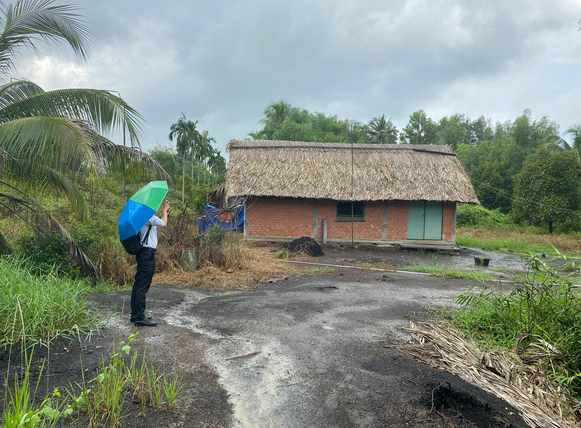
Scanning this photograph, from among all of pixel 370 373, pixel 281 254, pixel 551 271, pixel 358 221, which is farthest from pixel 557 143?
pixel 370 373

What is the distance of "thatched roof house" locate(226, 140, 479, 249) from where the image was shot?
15.1m

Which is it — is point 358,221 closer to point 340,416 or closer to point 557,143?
point 340,416

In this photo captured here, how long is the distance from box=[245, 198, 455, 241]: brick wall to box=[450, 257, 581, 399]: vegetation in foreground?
10.8 meters

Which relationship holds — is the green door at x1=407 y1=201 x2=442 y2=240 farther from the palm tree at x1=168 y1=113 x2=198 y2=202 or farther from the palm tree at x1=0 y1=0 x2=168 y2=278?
the palm tree at x1=168 y1=113 x2=198 y2=202

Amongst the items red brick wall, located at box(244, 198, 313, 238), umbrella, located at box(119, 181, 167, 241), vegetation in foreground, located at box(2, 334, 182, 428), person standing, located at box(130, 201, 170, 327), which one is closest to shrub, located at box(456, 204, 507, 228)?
red brick wall, located at box(244, 198, 313, 238)

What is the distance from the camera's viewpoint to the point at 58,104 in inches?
244

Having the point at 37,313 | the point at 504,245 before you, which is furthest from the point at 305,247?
the point at 504,245

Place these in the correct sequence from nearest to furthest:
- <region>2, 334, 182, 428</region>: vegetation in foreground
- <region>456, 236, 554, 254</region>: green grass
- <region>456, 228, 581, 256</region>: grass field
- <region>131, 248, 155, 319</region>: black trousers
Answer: <region>2, 334, 182, 428</region>: vegetation in foreground, <region>131, 248, 155, 319</region>: black trousers, <region>456, 228, 581, 256</region>: grass field, <region>456, 236, 554, 254</region>: green grass

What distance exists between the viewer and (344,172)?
1605 centimetres

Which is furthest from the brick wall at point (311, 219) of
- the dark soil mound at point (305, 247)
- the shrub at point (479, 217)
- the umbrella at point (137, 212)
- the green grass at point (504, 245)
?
the shrub at point (479, 217)

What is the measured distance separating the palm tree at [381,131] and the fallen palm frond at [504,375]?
37.0m

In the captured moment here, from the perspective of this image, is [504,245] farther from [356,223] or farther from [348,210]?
[348,210]

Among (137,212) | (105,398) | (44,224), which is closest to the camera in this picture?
(105,398)

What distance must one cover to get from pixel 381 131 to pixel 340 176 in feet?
84.1
